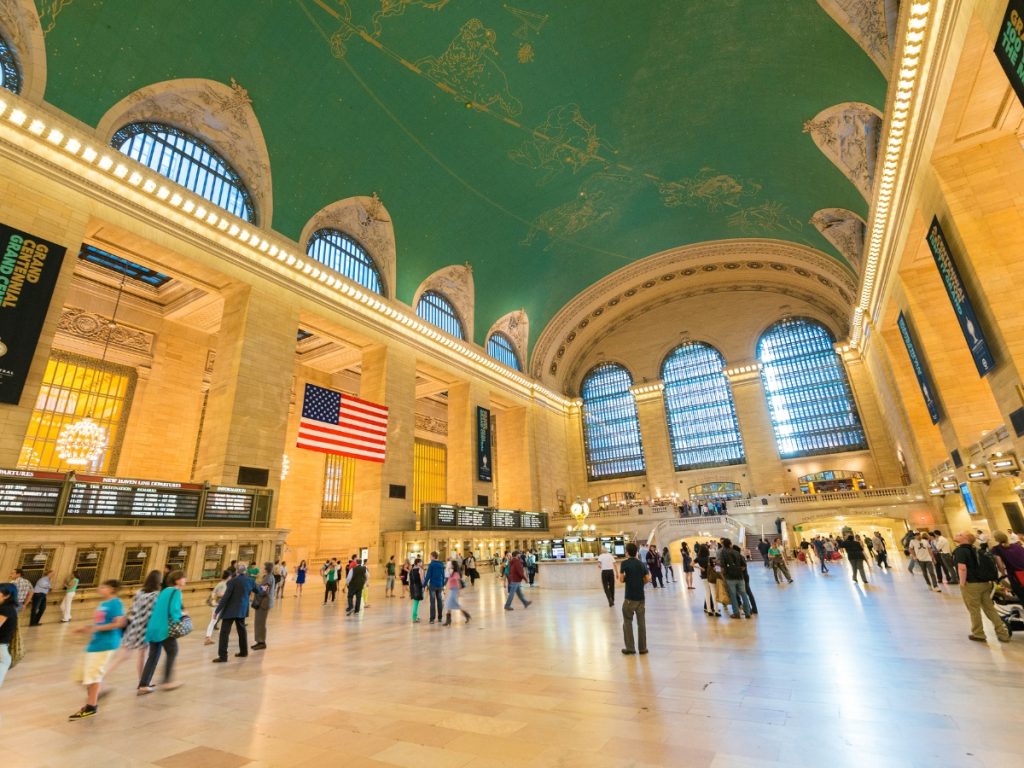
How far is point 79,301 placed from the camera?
16.2 metres

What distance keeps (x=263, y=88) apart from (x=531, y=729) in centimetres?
1780

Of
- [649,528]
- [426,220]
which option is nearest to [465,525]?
[649,528]

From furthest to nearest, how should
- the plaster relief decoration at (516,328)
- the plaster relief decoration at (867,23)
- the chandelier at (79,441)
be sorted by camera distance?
the plaster relief decoration at (516,328), the chandelier at (79,441), the plaster relief decoration at (867,23)

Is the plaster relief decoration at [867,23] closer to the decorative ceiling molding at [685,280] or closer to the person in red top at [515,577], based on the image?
the decorative ceiling molding at [685,280]

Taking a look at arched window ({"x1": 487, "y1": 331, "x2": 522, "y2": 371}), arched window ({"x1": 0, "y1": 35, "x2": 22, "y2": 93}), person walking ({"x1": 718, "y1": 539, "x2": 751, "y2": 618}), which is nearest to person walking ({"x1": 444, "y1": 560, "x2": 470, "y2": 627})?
person walking ({"x1": 718, "y1": 539, "x2": 751, "y2": 618})

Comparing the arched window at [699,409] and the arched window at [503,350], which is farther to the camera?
the arched window at [699,409]

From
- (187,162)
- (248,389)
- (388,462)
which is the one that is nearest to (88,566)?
(248,389)

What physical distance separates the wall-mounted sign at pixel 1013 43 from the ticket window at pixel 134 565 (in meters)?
17.3

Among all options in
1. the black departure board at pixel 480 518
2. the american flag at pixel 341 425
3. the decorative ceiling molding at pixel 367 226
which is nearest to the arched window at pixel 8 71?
the decorative ceiling molding at pixel 367 226

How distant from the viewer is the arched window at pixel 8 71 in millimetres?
10867

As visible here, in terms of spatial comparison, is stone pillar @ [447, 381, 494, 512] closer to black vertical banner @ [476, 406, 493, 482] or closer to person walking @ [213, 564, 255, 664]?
black vertical banner @ [476, 406, 493, 482]

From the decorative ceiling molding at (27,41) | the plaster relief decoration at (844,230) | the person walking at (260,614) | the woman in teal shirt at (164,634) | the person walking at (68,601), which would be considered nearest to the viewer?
the woman in teal shirt at (164,634)

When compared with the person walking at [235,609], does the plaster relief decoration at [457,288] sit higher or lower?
higher

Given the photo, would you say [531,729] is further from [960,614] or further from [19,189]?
[19,189]
